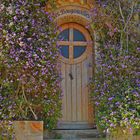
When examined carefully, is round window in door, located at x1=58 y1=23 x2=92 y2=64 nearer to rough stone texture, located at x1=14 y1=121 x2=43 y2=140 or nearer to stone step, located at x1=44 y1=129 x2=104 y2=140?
stone step, located at x1=44 y1=129 x2=104 y2=140

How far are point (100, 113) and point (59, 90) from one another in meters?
0.89

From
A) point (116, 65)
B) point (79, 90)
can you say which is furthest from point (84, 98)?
point (116, 65)

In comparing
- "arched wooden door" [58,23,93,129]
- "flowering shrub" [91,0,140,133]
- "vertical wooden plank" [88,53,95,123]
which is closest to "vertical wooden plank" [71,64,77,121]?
"arched wooden door" [58,23,93,129]

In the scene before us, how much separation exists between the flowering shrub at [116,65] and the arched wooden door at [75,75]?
419mm

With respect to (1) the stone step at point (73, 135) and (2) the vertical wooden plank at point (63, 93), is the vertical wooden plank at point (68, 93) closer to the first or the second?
(2) the vertical wooden plank at point (63, 93)

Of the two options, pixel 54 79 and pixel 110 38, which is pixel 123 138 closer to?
pixel 54 79

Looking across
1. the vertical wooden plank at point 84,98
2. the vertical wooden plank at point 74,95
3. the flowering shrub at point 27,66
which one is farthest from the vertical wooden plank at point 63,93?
the flowering shrub at point 27,66

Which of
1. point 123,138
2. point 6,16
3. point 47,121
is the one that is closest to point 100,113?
point 123,138

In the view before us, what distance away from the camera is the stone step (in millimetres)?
6306

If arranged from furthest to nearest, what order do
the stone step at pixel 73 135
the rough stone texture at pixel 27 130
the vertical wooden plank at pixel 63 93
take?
the vertical wooden plank at pixel 63 93, the stone step at pixel 73 135, the rough stone texture at pixel 27 130

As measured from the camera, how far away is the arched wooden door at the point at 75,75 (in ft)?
22.6

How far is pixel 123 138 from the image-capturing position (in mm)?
5543

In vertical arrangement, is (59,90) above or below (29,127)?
above

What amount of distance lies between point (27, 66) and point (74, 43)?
1.70m
